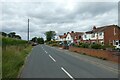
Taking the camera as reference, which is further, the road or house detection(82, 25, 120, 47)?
house detection(82, 25, 120, 47)

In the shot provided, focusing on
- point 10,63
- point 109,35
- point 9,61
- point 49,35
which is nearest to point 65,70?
point 10,63

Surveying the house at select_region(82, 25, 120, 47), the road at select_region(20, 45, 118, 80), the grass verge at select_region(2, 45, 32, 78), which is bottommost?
the road at select_region(20, 45, 118, 80)

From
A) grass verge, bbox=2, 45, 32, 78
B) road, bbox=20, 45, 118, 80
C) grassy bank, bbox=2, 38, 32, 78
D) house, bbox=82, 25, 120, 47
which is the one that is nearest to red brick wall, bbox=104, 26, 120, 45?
house, bbox=82, 25, 120, 47

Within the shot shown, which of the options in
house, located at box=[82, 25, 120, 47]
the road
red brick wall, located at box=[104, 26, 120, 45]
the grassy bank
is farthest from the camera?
red brick wall, located at box=[104, 26, 120, 45]

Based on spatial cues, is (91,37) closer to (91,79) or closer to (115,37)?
(115,37)

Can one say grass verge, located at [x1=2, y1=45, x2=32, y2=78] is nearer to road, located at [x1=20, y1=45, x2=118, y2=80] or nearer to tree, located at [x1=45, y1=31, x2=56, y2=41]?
road, located at [x1=20, y1=45, x2=118, y2=80]

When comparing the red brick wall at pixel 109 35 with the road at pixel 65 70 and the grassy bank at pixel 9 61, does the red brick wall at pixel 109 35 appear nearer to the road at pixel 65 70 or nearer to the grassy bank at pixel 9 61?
the grassy bank at pixel 9 61

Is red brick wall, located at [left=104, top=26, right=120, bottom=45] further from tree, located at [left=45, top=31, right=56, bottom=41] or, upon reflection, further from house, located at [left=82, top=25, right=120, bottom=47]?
tree, located at [left=45, top=31, right=56, bottom=41]

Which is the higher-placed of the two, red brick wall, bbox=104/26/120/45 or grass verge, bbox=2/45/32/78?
red brick wall, bbox=104/26/120/45

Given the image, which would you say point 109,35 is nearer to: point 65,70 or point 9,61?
point 65,70

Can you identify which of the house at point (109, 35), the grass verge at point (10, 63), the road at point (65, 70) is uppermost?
the house at point (109, 35)

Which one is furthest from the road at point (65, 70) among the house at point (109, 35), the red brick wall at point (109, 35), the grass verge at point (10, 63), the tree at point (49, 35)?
the tree at point (49, 35)

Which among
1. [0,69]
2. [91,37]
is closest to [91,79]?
[0,69]

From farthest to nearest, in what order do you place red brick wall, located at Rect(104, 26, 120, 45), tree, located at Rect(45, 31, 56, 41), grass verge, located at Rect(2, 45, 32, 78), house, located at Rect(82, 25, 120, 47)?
1. tree, located at Rect(45, 31, 56, 41)
2. red brick wall, located at Rect(104, 26, 120, 45)
3. house, located at Rect(82, 25, 120, 47)
4. grass verge, located at Rect(2, 45, 32, 78)
